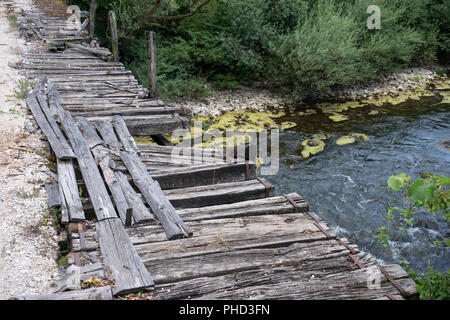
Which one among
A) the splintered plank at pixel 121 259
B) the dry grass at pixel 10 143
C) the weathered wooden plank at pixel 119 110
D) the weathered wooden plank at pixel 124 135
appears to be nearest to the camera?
the splintered plank at pixel 121 259

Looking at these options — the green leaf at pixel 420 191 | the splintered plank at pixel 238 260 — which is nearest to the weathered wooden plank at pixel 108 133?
the splintered plank at pixel 238 260

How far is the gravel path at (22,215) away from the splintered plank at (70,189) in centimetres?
25

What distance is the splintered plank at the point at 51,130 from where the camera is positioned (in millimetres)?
6028

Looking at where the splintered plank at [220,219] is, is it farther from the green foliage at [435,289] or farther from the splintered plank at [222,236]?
the green foliage at [435,289]

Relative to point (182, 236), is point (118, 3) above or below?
above

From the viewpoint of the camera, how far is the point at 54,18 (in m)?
15.6

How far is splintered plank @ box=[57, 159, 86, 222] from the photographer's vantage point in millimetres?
4805

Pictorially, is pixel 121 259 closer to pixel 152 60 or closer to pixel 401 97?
pixel 152 60

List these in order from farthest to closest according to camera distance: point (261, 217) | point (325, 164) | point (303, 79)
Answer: point (303, 79) → point (325, 164) → point (261, 217)

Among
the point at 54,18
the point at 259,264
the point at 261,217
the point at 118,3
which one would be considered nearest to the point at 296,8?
the point at 118,3

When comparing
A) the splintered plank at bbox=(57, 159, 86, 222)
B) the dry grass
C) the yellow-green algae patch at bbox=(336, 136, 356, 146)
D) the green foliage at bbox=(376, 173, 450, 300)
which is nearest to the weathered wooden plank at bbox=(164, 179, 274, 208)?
the splintered plank at bbox=(57, 159, 86, 222)

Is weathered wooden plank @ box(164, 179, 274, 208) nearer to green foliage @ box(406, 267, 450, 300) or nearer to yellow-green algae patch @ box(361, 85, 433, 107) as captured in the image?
green foliage @ box(406, 267, 450, 300)
